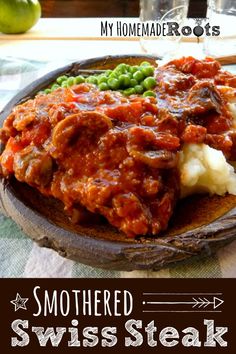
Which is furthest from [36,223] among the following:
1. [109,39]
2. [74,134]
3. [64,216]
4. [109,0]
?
[109,0]

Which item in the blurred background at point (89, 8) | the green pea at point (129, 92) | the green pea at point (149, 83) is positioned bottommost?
the blurred background at point (89, 8)

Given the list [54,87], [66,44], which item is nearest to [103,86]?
[54,87]

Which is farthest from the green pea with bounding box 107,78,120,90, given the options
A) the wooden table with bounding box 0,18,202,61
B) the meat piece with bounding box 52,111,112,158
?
the wooden table with bounding box 0,18,202,61

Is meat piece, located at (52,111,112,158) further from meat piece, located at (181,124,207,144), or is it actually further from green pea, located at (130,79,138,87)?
green pea, located at (130,79,138,87)

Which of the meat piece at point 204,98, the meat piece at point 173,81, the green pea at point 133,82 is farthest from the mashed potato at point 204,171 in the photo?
the green pea at point 133,82

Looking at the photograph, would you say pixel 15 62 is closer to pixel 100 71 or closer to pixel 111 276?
pixel 100 71

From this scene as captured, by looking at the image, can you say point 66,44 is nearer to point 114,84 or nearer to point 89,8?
point 114,84

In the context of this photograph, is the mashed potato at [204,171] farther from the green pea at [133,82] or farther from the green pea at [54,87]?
the green pea at [54,87]

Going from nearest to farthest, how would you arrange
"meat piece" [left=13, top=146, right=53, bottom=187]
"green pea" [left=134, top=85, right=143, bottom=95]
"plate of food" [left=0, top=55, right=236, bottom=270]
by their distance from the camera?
1. "plate of food" [left=0, top=55, right=236, bottom=270]
2. "meat piece" [left=13, top=146, right=53, bottom=187]
3. "green pea" [left=134, top=85, right=143, bottom=95]
